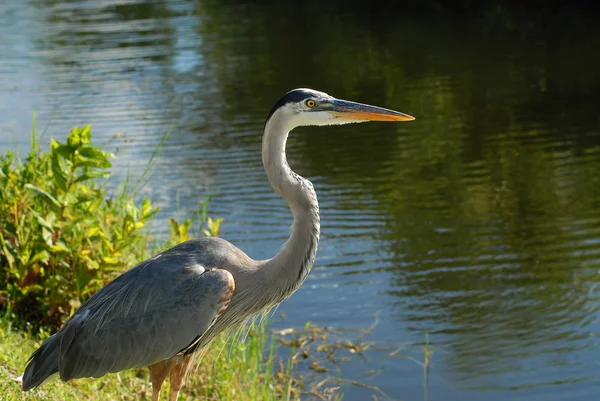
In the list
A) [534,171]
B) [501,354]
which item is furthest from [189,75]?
[501,354]

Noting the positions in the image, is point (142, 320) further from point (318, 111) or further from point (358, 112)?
point (358, 112)

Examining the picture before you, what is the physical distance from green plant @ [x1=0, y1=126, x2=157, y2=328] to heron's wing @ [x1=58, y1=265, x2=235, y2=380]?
4.70ft

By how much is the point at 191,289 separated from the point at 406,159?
27.8 feet

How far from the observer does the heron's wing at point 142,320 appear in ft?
15.6

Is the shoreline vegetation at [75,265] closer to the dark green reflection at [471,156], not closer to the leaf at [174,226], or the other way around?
the leaf at [174,226]

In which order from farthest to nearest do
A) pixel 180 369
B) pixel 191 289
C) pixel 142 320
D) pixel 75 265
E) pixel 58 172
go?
pixel 75 265 < pixel 58 172 < pixel 180 369 < pixel 142 320 < pixel 191 289

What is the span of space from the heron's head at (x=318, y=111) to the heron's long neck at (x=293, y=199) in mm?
62

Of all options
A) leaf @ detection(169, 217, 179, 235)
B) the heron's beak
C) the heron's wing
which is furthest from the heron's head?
leaf @ detection(169, 217, 179, 235)

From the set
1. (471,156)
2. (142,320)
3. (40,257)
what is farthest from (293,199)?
(471,156)

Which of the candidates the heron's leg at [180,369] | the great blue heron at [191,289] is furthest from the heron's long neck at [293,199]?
the heron's leg at [180,369]

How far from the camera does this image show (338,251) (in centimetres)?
958

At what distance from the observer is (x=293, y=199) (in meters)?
4.79

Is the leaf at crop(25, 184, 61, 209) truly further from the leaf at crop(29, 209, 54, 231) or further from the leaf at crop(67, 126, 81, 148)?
the leaf at crop(67, 126, 81, 148)

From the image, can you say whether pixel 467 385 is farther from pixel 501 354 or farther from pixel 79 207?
pixel 79 207
